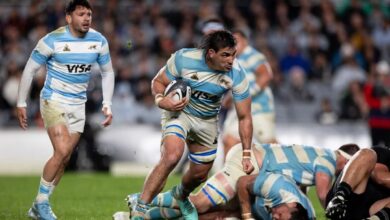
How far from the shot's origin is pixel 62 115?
34.5ft

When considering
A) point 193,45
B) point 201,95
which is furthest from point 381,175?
point 193,45

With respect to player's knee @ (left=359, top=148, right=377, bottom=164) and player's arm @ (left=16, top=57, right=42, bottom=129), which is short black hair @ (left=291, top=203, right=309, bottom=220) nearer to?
player's knee @ (left=359, top=148, right=377, bottom=164)

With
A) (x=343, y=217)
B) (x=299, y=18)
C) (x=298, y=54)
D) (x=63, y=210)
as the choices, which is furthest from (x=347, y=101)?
(x=343, y=217)

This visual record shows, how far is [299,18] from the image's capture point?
2314 cm

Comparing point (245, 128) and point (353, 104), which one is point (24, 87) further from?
point (353, 104)

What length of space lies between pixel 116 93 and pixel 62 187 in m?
5.80

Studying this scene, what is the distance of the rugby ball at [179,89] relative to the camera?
953 centimetres

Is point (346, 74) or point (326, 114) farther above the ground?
point (346, 74)

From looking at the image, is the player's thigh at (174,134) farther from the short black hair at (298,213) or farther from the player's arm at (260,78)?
the player's arm at (260,78)

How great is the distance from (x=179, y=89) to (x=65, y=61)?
168cm

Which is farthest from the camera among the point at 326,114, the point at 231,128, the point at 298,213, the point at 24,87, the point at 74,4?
the point at 326,114

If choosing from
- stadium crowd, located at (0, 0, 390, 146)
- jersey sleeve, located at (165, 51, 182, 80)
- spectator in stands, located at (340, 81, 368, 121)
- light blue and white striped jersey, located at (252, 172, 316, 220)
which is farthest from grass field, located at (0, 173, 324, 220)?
spectator in stands, located at (340, 81, 368, 121)

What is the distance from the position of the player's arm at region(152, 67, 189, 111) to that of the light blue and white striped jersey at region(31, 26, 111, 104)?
1.12 meters

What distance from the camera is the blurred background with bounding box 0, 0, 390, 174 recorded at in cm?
1917
